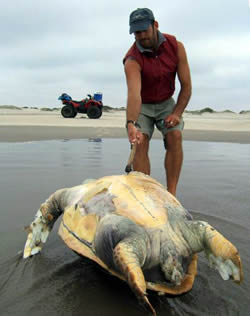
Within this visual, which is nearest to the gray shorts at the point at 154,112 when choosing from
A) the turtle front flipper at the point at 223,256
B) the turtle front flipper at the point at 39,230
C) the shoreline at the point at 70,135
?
the turtle front flipper at the point at 39,230

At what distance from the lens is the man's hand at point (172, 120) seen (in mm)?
3461

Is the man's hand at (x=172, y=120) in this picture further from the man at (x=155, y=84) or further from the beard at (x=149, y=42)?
the beard at (x=149, y=42)

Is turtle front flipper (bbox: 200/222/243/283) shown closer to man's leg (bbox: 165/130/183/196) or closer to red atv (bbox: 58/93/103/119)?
man's leg (bbox: 165/130/183/196)

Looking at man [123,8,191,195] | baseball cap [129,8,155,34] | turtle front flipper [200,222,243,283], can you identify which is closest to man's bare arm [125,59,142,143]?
man [123,8,191,195]

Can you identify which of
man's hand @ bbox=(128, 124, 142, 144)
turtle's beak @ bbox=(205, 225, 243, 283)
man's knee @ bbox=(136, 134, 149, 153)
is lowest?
turtle's beak @ bbox=(205, 225, 243, 283)

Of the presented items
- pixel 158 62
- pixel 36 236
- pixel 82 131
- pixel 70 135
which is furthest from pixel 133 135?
pixel 82 131

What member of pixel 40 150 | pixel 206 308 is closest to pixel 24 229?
pixel 206 308

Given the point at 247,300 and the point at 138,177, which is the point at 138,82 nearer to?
the point at 138,177

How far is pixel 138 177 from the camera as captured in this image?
7.24ft

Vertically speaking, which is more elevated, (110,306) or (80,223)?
(80,223)

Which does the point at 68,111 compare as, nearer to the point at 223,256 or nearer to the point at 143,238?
the point at 143,238

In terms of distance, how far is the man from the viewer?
10.2ft

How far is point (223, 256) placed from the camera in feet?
5.03

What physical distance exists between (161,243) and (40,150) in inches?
222
